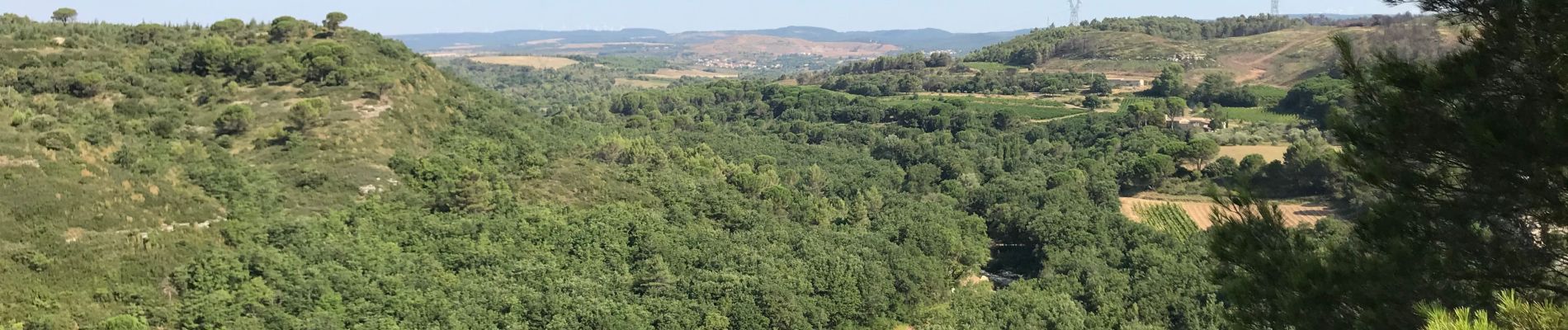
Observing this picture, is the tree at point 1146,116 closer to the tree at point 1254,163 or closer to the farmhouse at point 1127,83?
the tree at point 1254,163

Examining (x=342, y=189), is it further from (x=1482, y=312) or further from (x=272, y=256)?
(x=1482, y=312)

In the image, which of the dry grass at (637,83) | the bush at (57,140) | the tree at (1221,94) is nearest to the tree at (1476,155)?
the bush at (57,140)

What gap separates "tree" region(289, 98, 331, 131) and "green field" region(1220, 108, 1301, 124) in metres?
65.4

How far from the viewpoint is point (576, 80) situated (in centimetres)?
17112

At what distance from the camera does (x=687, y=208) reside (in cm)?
3484

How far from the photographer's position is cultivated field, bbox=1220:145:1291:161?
177 feet

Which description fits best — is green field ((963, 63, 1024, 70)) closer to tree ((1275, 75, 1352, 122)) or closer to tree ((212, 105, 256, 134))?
tree ((1275, 75, 1352, 122))

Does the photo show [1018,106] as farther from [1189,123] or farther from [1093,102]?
[1189,123]

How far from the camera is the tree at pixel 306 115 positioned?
3606cm

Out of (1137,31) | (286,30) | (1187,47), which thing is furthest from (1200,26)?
(286,30)

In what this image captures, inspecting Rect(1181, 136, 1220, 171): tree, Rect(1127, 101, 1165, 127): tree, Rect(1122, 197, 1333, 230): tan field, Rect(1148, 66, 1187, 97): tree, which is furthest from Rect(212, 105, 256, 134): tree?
Rect(1148, 66, 1187, 97): tree

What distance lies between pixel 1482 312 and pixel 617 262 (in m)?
24.5

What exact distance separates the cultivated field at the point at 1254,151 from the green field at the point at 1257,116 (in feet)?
36.2

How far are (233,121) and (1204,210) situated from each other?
4801 centimetres
